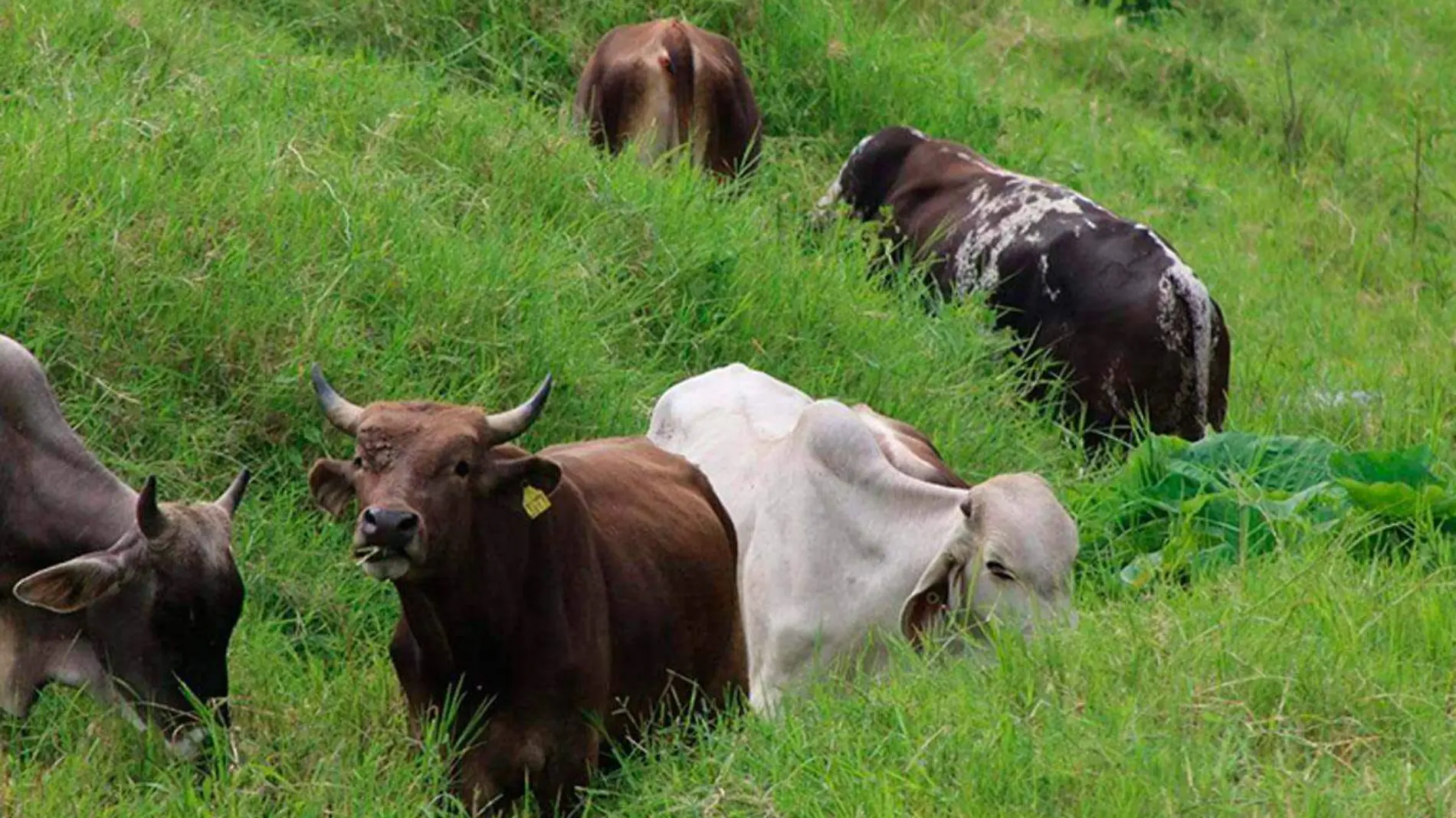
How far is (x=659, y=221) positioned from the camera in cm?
855

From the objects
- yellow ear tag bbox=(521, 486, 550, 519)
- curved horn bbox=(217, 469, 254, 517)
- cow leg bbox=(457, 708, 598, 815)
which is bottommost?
cow leg bbox=(457, 708, 598, 815)

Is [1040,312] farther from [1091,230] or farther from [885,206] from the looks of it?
[885,206]

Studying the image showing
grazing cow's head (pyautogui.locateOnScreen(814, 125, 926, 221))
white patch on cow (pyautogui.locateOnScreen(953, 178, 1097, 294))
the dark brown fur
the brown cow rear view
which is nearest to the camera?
the dark brown fur

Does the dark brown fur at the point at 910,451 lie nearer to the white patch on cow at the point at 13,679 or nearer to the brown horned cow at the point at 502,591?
the brown horned cow at the point at 502,591

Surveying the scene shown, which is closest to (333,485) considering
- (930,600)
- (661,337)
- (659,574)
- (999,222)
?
(659,574)

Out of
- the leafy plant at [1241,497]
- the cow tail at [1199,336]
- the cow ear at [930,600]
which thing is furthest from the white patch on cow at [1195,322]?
the cow ear at [930,600]

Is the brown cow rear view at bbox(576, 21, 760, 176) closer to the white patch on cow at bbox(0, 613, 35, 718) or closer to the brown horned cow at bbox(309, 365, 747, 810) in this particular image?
the brown horned cow at bbox(309, 365, 747, 810)

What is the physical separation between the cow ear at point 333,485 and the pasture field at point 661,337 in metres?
0.57

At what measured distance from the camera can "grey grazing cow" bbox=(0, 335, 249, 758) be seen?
17.9ft

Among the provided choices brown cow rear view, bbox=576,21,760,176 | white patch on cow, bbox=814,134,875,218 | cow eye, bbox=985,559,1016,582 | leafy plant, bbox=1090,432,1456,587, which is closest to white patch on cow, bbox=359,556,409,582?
cow eye, bbox=985,559,1016,582

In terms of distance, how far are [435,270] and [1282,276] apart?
5.74 meters

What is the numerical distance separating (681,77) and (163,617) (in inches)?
206

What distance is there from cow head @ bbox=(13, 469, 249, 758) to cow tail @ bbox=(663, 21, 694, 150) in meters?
4.99

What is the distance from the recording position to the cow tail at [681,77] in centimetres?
1021
